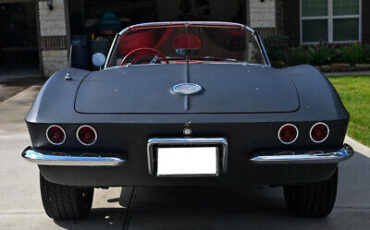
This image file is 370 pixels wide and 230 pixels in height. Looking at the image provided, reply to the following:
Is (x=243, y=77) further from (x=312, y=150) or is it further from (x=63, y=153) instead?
(x=63, y=153)

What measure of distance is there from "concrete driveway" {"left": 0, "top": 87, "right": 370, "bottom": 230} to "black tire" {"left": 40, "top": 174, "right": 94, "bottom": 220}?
2.6 inches

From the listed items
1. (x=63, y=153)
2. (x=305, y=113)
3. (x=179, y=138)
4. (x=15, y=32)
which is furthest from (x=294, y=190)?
(x=15, y=32)

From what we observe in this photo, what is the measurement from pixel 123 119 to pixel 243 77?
0.86m

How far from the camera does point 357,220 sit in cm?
394

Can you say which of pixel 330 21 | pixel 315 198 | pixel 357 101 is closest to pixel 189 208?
pixel 315 198

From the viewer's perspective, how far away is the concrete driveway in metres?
3.89

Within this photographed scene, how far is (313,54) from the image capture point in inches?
565

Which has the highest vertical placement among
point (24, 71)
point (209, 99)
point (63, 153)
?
point (209, 99)

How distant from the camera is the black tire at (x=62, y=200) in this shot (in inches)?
149

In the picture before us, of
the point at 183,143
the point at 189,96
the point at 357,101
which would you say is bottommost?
the point at 357,101

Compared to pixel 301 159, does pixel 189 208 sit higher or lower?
lower

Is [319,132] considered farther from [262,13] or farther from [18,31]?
[18,31]

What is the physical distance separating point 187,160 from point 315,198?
1.01 metres

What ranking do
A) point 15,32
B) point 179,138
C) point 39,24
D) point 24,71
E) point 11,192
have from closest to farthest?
point 179,138 → point 11,192 → point 39,24 → point 24,71 → point 15,32
